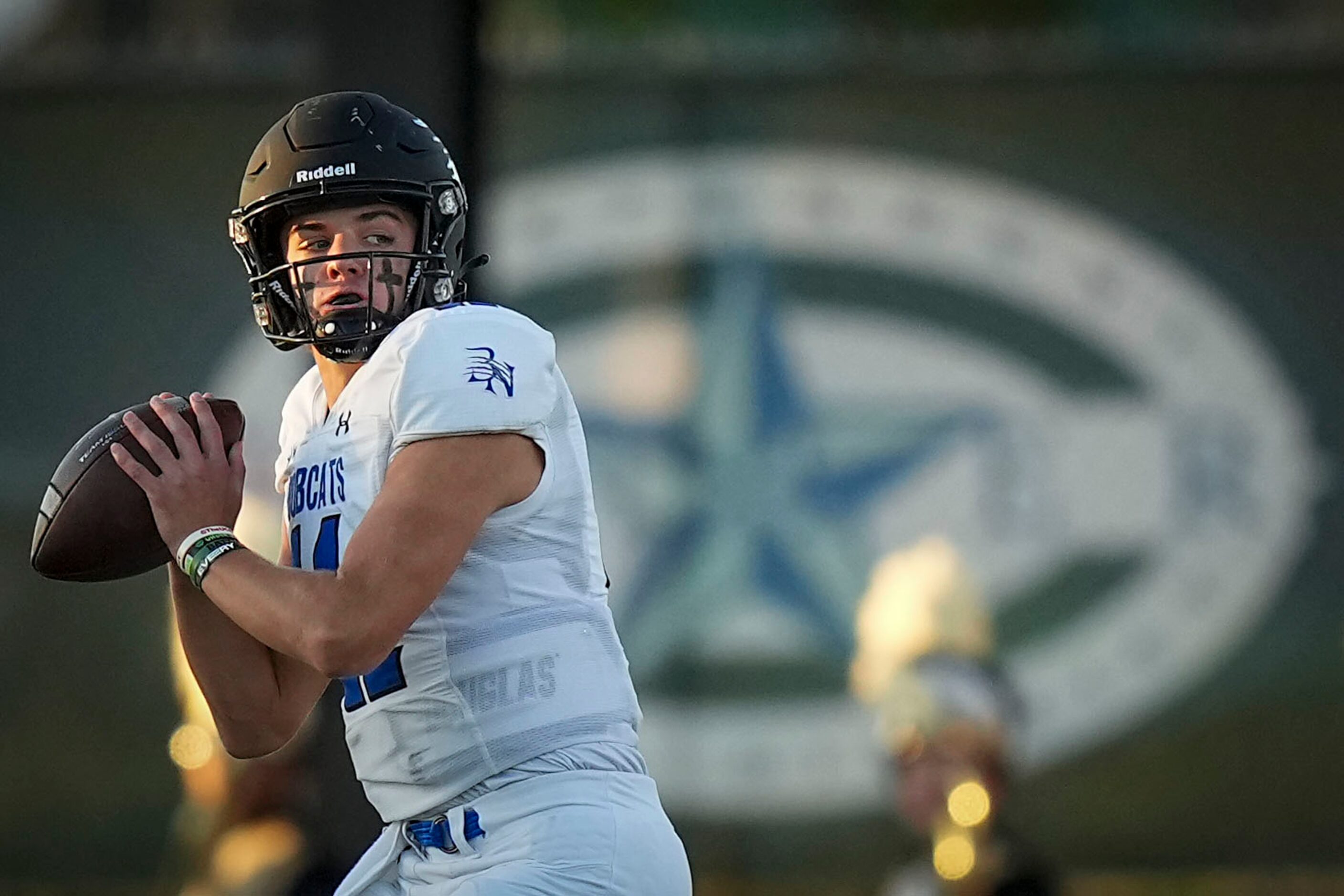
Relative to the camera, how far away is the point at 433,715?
94.5 inches

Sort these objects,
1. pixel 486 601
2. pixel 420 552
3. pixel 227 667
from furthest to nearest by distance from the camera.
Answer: pixel 227 667, pixel 486 601, pixel 420 552

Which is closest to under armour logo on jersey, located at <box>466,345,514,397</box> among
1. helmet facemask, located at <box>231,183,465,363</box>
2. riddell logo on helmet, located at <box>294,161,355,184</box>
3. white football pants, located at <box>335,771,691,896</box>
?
helmet facemask, located at <box>231,183,465,363</box>

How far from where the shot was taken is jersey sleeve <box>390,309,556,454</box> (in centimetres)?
229

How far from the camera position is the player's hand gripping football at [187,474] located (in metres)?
2.44

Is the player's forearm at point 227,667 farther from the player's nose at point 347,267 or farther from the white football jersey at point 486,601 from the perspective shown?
the player's nose at point 347,267

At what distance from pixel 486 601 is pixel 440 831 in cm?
27

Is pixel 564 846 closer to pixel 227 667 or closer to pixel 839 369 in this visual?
pixel 227 667

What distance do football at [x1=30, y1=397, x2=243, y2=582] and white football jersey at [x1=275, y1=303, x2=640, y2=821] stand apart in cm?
22

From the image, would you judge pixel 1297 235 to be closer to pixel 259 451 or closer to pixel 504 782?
pixel 259 451

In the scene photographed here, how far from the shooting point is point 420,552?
2.23 metres

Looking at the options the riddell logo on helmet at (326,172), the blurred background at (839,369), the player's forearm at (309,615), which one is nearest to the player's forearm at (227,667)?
the player's forearm at (309,615)

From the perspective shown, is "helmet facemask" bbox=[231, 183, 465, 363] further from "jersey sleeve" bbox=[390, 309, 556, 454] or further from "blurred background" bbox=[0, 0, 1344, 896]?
"blurred background" bbox=[0, 0, 1344, 896]

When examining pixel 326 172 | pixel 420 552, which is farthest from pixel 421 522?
pixel 326 172

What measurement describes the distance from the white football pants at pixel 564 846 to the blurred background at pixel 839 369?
4.28m
